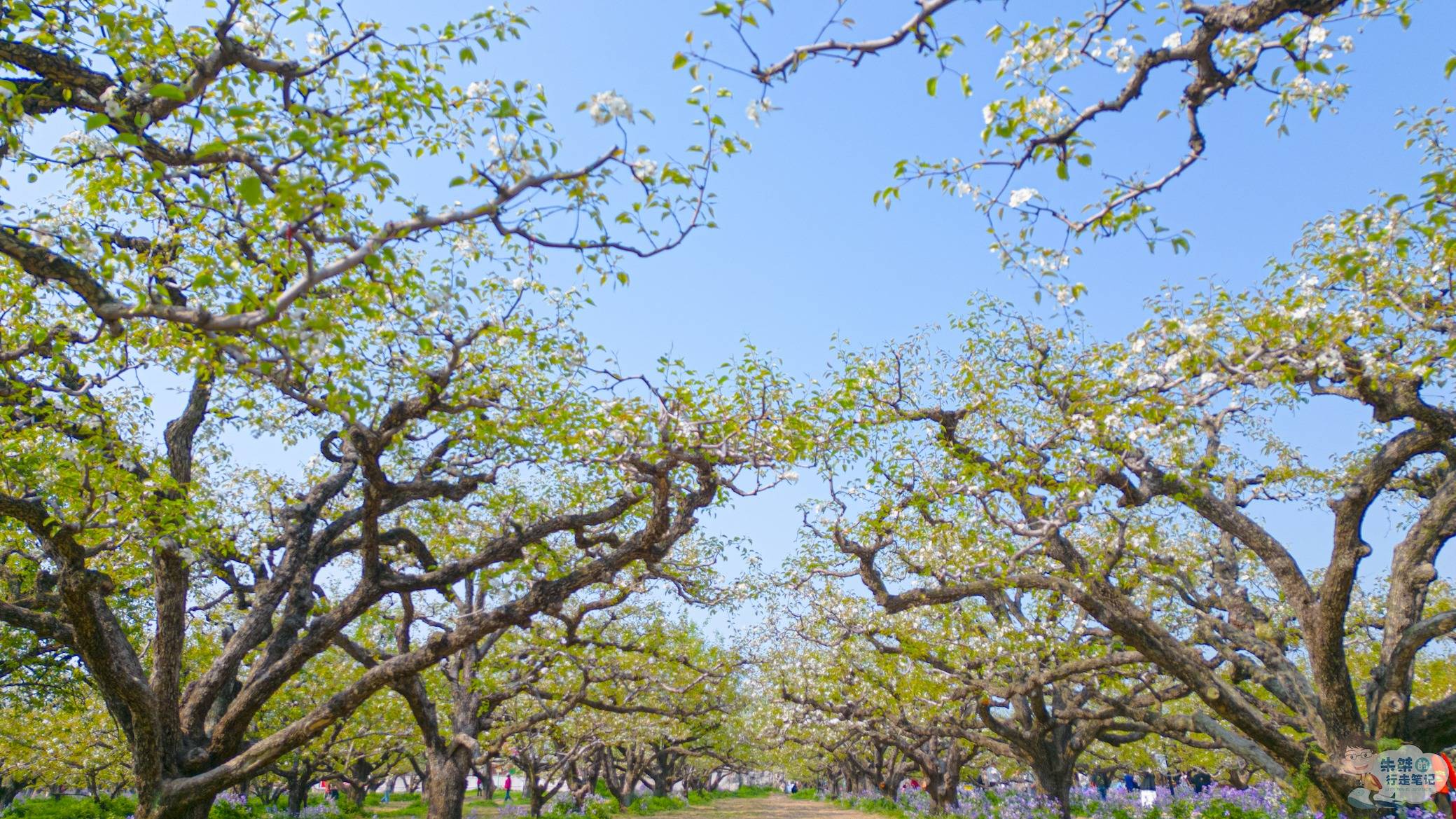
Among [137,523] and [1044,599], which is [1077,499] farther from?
[137,523]

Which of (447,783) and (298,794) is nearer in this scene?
(447,783)

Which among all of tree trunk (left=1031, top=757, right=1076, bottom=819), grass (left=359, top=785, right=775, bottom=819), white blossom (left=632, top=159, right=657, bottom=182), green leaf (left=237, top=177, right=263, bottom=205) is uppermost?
white blossom (left=632, top=159, right=657, bottom=182)

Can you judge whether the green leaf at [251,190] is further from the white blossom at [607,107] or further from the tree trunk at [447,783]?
the tree trunk at [447,783]

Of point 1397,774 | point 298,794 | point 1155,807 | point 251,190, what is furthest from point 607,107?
point 298,794

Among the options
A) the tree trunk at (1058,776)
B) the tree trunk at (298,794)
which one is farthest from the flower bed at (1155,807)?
the tree trunk at (298,794)

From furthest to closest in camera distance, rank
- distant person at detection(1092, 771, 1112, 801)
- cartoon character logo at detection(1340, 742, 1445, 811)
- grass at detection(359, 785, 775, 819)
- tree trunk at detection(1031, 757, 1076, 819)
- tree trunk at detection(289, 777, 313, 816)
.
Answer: distant person at detection(1092, 771, 1112, 801), grass at detection(359, 785, 775, 819), tree trunk at detection(289, 777, 313, 816), tree trunk at detection(1031, 757, 1076, 819), cartoon character logo at detection(1340, 742, 1445, 811)

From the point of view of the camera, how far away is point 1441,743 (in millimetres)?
11805

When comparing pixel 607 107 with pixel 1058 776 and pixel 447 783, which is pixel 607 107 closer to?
pixel 447 783

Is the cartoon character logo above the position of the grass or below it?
above

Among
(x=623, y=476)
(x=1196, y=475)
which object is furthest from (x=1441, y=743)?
(x=623, y=476)

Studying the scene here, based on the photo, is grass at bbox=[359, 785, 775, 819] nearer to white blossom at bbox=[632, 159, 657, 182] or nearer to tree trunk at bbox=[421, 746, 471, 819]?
tree trunk at bbox=[421, 746, 471, 819]

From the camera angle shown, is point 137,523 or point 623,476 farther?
point 623,476

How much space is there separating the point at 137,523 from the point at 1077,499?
11.5 m

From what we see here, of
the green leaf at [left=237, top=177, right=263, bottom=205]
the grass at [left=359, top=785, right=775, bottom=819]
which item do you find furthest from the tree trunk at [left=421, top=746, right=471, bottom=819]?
the green leaf at [left=237, top=177, right=263, bottom=205]
